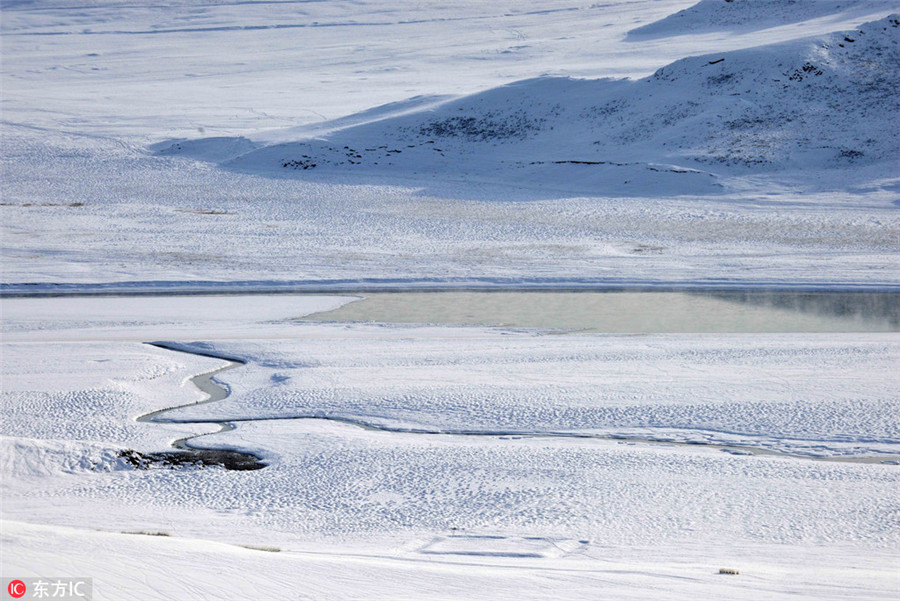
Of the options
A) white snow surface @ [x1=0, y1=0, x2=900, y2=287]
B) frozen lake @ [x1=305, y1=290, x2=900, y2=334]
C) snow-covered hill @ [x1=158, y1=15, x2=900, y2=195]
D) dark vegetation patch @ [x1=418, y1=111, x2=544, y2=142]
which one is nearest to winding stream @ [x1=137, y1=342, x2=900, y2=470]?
frozen lake @ [x1=305, y1=290, x2=900, y2=334]

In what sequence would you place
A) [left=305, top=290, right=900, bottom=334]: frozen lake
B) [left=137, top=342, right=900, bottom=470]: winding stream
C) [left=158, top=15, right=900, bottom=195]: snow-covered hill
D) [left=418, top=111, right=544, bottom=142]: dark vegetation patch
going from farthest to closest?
[left=418, top=111, right=544, bottom=142]: dark vegetation patch, [left=158, top=15, right=900, bottom=195]: snow-covered hill, [left=305, top=290, right=900, bottom=334]: frozen lake, [left=137, top=342, right=900, bottom=470]: winding stream

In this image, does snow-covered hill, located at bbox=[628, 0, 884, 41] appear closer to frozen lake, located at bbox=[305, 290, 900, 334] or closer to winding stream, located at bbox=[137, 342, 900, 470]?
frozen lake, located at bbox=[305, 290, 900, 334]

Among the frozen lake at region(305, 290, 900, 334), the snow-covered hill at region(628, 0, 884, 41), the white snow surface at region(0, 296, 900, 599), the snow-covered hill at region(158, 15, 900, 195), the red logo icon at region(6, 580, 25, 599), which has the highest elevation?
the snow-covered hill at region(628, 0, 884, 41)

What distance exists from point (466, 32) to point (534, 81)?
1499 inches

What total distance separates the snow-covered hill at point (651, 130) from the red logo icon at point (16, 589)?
27.3 m

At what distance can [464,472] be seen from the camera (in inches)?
326

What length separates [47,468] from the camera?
8.12 m

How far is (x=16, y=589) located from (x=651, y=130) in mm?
33282

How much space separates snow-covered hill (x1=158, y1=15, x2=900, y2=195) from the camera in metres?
33.2

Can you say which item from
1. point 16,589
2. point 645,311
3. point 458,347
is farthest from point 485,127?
point 16,589

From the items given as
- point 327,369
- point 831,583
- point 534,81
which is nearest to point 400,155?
point 534,81

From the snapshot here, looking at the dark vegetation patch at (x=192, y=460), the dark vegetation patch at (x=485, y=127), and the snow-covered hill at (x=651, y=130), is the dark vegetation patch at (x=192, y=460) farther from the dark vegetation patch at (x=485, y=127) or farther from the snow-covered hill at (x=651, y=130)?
the dark vegetation patch at (x=485, y=127)

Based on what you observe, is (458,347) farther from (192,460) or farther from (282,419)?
(192,460)

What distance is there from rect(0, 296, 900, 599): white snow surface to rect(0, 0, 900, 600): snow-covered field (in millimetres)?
39
